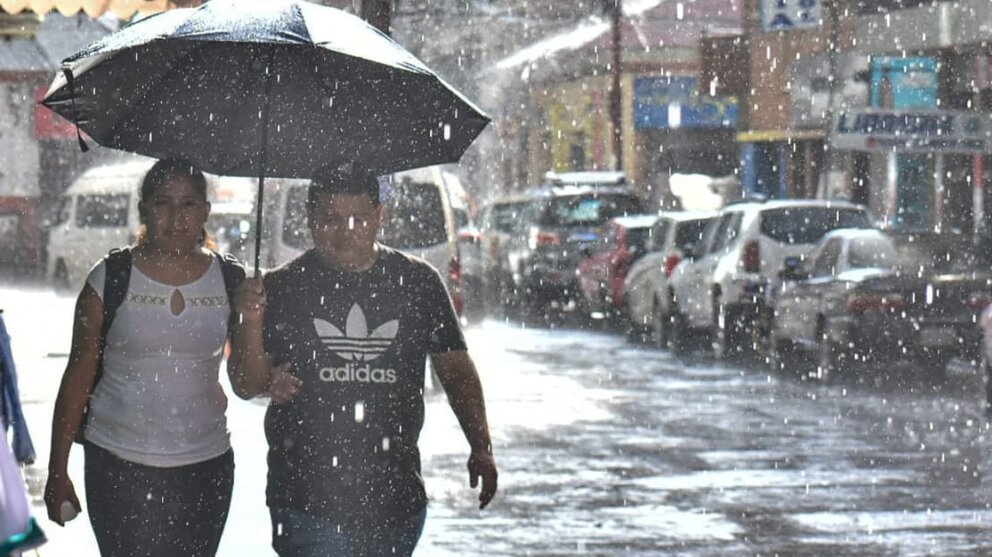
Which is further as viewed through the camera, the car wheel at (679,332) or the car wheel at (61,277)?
the car wheel at (61,277)

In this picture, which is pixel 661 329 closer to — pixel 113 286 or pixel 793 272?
pixel 793 272

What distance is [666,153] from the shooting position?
1975 inches

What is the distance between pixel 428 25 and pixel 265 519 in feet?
166

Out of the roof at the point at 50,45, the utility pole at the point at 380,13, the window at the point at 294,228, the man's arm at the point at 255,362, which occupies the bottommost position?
the window at the point at 294,228

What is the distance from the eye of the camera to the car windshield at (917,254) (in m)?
18.4

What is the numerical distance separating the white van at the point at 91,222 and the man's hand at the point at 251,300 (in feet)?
84.8

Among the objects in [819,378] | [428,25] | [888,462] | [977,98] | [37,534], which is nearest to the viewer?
[37,534]

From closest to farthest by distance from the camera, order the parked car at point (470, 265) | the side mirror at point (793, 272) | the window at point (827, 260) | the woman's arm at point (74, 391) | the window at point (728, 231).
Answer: the woman's arm at point (74, 391) → the side mirror at point (793, 272) → the window at point (827, 260) → the window at point (728, 231) → the parked car at point (470, 265)

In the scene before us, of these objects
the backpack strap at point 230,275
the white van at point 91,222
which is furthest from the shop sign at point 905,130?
the backpack strap at point 230,275

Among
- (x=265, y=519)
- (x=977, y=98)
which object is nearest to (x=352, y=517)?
(x=265, y=519)

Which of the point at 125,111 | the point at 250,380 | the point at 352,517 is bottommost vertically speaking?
the point at 352,517

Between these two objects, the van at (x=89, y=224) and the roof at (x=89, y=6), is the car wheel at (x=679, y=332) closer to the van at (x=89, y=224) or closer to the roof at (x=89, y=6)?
the roof at (x=89, y=6)

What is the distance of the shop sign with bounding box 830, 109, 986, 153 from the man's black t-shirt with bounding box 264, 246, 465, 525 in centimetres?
2089

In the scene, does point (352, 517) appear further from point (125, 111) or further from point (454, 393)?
point (125, 111)
